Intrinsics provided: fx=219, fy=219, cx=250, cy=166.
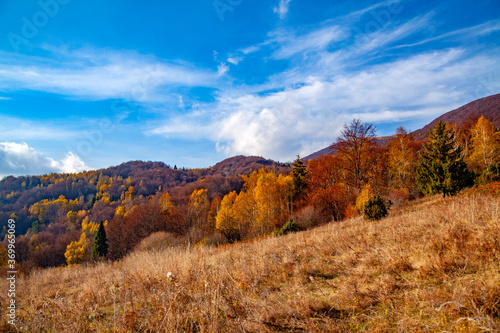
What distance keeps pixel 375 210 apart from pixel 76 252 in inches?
2802

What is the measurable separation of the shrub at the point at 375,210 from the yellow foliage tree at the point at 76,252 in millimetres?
66672

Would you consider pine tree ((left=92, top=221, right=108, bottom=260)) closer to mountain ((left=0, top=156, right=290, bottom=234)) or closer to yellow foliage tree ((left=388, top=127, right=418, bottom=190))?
mountain ((left=0, top=156, right=290, bottom=234))

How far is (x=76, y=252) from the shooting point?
56.5 metres

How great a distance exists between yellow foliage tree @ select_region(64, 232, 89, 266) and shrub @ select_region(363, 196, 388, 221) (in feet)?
219

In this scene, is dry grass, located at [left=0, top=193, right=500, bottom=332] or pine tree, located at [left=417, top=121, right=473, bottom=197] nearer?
dry grass, located at [left=0, top=193, right=500, bottom=332]

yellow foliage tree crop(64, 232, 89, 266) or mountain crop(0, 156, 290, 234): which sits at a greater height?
mountain crop(0, 156, 290, 234)

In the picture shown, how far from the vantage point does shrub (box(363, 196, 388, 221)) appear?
11.1 metres

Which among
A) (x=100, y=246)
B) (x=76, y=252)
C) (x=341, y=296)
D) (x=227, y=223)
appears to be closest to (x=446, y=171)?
(x=341, y=296)

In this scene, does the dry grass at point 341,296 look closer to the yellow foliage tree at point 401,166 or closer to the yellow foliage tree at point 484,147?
the yellow foliage tree at point 401,166

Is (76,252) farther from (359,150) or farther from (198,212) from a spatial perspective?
(359,150)

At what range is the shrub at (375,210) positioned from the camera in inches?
438

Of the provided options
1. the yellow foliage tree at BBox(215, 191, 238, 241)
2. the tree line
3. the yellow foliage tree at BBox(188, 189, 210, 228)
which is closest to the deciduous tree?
the tree line

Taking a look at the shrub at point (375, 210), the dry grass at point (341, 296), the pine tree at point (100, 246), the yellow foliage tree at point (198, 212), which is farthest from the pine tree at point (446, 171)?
the pine tree at point (100, 246)

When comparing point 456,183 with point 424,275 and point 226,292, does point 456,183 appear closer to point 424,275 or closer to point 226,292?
point 424,275
